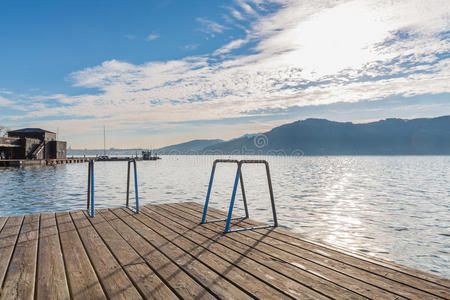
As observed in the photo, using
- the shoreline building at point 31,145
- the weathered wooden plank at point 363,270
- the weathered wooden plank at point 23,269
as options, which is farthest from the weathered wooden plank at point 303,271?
the shoreline building at point 31,145

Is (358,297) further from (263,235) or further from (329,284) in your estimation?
(263,235)

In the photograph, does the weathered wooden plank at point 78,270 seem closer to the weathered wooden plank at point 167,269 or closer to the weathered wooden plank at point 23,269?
the weathered wooden plank at point 23,269

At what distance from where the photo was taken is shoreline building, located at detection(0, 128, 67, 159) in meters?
60.3

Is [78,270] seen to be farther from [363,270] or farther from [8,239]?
[363,270]

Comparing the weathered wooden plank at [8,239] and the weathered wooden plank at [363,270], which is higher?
the weathered wooden plank at [8,239]

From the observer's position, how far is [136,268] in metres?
3.96

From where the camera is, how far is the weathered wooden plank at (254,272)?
329cm

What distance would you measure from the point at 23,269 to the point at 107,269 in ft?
3.73

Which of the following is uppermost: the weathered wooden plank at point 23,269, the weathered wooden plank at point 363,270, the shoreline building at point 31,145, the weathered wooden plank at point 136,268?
the shoreline building at point 31,145

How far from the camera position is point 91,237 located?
18.1 feet

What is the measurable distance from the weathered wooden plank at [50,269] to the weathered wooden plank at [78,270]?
2.8 inches

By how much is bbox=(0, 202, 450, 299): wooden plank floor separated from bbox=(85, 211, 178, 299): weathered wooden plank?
0.04 feet

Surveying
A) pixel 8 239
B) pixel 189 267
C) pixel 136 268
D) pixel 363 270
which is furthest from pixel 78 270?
pixel 363 270

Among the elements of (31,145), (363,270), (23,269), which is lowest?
(363,270)
